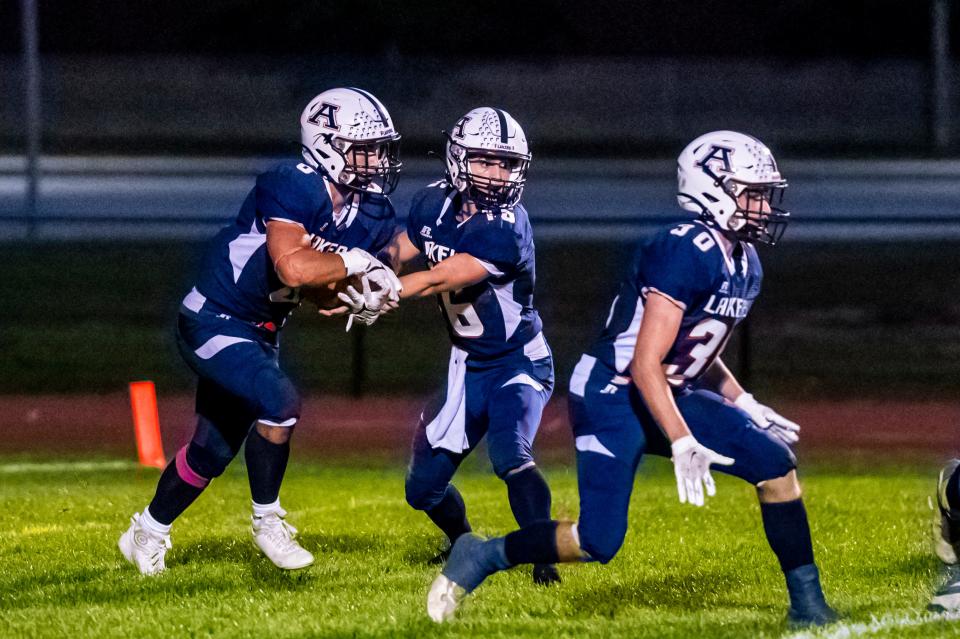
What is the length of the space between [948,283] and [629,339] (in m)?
12.4

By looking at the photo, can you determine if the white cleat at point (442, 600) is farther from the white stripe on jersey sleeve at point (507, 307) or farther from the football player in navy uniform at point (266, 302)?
the white stripe on jersey sleeve at point (507, 307)

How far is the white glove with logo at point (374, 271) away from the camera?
18.7ft

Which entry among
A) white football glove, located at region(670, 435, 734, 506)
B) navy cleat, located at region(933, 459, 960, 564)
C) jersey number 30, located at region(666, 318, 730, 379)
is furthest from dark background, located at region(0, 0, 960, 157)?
white football glove, located at region(670, 435, 734, 506)

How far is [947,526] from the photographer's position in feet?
17.9

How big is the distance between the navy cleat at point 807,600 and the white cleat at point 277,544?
215 cm

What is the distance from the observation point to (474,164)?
236 inches

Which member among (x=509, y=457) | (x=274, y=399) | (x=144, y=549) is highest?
(x=274, y=399)

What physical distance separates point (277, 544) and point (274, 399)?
0.66 meters

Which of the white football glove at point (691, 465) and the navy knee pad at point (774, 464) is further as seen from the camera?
the navy knee pad at point (774, 464)

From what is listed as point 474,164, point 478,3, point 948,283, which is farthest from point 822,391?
point 478,3

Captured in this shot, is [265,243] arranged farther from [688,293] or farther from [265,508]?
[688,293]

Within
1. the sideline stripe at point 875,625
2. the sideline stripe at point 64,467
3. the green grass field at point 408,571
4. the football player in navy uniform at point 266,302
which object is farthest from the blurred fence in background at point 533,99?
the sideline stripe at point 875,625

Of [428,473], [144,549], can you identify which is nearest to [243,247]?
[428,473]

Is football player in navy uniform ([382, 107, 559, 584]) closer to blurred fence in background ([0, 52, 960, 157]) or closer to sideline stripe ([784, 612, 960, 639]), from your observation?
sideline stripe ([784, 612, 960, 639])
